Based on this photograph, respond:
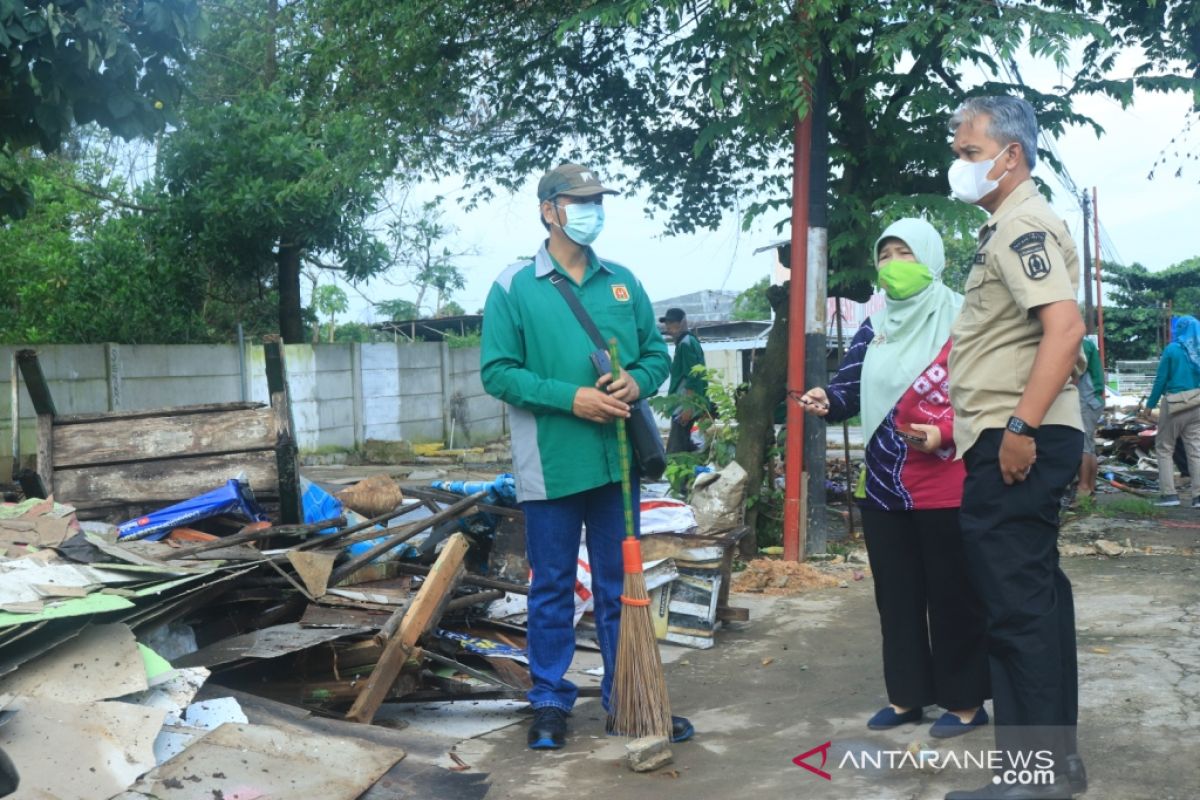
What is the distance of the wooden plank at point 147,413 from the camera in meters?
5.81

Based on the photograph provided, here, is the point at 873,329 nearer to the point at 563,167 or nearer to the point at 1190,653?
the point at 563,167

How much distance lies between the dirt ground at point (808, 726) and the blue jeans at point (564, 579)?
0.24 metres

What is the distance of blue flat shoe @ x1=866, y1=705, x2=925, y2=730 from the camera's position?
406cm

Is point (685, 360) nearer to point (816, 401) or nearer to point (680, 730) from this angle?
point (816, 401)

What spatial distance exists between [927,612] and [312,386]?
14.3 m

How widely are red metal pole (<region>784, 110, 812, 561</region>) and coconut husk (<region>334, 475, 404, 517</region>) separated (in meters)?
2.59

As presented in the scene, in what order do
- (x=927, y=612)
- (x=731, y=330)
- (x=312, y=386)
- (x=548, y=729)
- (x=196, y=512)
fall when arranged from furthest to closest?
1. (x=731, y=330)
2. (x=312, y=386)
3. (x=196, y=512)
4. (x=927, y=612)
5. (x=548, y=729)

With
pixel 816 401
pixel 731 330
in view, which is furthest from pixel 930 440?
pixel 731 330

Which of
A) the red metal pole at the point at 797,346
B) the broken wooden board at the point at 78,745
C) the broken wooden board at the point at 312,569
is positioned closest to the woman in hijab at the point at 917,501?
the broken wooden board at the point at 312,569

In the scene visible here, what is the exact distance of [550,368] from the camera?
13.6ft

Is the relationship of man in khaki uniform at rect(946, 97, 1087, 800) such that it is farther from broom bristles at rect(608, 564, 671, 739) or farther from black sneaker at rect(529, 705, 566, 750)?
black sneaker at rect(529, 705, 566, 750)

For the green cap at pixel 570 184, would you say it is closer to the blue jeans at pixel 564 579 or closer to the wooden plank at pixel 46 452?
the blue jeans at pixel 564 579

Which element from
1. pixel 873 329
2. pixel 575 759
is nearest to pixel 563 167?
pixel 873 329

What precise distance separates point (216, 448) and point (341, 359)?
12391 mm
